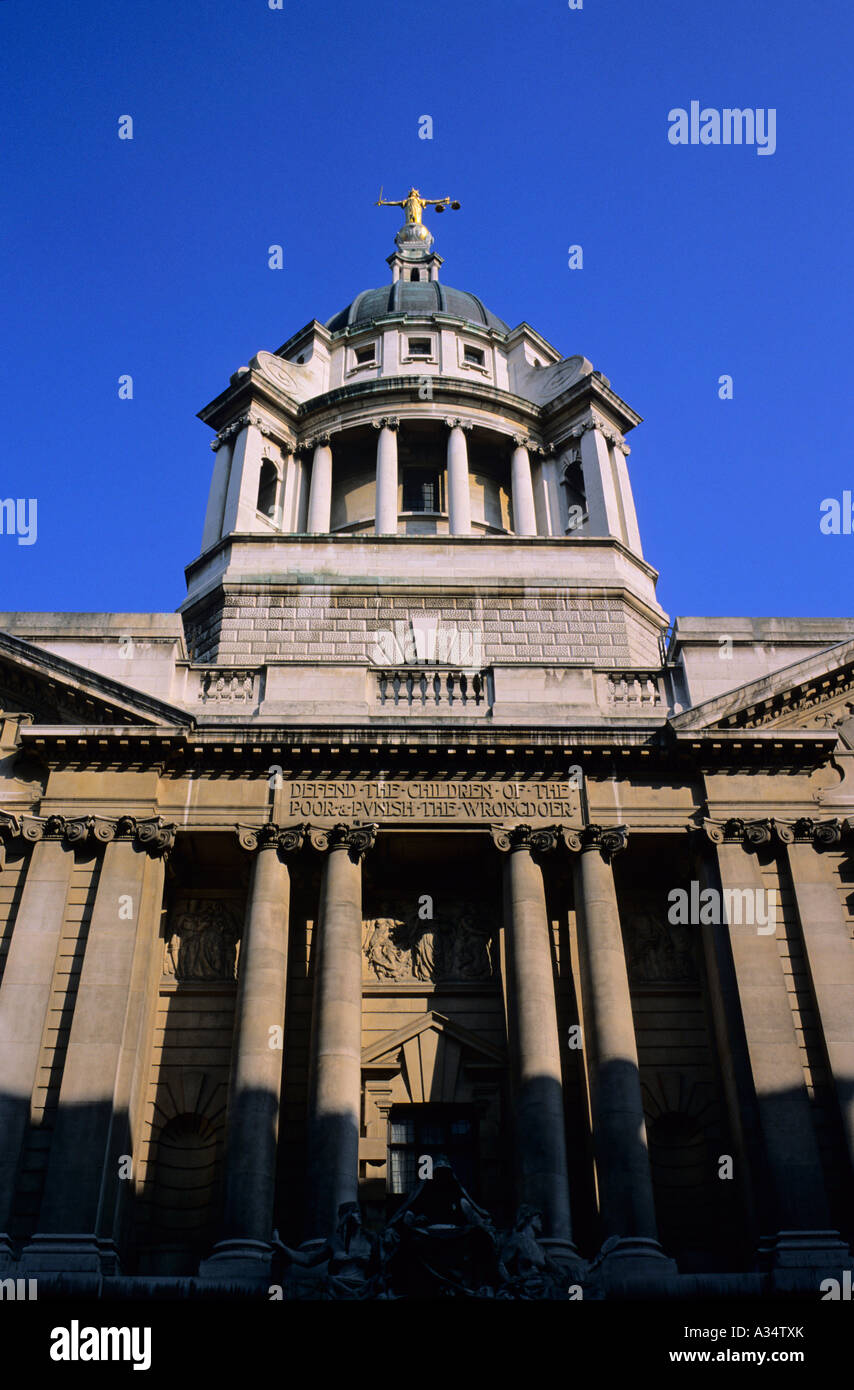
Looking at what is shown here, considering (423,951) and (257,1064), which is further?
(423,951)

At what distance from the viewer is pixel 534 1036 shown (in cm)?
2003

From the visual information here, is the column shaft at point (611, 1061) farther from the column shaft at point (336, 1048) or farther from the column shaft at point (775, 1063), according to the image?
the column shaft at point (336, 1048)

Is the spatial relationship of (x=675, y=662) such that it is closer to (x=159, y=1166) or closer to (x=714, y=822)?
(x=714, y=822)

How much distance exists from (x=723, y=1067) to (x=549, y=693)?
301 inches

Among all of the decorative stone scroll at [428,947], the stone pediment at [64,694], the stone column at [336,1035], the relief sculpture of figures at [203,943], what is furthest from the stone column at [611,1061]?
the stone pediment at [64,694]

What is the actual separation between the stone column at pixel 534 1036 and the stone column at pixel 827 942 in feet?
14.2

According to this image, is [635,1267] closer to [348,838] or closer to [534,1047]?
[534,1047]

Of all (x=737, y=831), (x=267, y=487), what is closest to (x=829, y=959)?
(x=737, y=831)

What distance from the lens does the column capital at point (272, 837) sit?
2192 cm

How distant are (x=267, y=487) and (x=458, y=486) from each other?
6242mm

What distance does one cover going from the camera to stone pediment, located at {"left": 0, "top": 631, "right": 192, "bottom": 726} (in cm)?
2267

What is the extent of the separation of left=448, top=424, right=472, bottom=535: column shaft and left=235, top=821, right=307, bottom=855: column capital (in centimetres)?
1423

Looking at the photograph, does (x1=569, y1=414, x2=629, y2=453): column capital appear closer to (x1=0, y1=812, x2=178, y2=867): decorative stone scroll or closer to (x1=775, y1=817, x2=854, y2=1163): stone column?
(x1=775, y1=817, x2=854, y2=1163): stone column

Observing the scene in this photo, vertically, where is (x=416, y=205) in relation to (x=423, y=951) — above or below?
above
